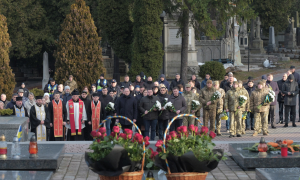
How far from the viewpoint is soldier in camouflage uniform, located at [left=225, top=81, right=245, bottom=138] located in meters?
Result: 15.0

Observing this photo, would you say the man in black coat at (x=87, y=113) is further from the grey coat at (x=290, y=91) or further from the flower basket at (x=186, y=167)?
the grey coat at (x=290, y=91)

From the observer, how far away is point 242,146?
37.1 ft

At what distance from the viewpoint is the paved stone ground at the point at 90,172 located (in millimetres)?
9969

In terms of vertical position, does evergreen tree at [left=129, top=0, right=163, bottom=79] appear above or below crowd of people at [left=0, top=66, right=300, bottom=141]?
above

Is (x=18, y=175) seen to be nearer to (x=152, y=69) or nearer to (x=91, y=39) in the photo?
(x=91, y=39)

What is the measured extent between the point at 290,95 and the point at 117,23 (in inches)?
564

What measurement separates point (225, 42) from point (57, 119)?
24729 millimetres

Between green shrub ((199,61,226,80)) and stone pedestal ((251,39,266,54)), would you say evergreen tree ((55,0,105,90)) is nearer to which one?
green shrub ((199,61,226,80))

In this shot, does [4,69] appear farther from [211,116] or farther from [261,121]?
[261,121]

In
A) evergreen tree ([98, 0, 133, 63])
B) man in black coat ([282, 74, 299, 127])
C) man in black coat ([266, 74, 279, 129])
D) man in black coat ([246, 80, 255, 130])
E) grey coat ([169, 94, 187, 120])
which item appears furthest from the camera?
evergreen tree ([98, 0, 133, 63])

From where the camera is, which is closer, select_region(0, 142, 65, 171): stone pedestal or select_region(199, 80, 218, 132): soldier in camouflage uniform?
select_region(0, 142, 65, 171): stone pedestal

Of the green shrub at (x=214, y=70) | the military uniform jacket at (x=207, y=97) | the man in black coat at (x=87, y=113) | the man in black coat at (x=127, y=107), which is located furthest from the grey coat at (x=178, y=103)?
the green shrub at (x=214, y=70)

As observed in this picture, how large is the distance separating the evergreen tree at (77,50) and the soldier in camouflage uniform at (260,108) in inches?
287

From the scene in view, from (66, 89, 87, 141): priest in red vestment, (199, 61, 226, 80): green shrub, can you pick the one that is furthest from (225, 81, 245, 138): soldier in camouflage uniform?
(199, 61, 226, 80): green shrub
